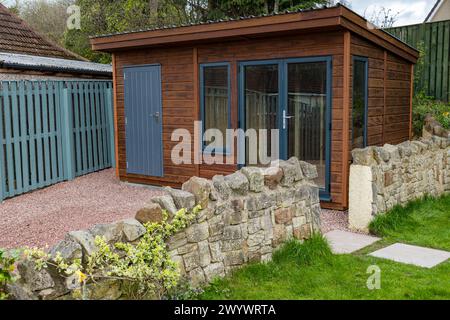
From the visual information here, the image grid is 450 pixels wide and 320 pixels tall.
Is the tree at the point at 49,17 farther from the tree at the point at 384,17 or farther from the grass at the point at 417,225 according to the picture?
the grass at the point at 417,225

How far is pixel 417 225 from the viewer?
19.9 feet

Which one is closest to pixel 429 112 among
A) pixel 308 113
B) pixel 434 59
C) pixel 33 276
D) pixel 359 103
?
pixel 434 59

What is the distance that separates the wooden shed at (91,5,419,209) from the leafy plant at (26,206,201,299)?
353 cm

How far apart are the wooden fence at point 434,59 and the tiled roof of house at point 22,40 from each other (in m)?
9.20

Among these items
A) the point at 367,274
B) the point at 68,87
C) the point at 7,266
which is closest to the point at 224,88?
the point at 68,87

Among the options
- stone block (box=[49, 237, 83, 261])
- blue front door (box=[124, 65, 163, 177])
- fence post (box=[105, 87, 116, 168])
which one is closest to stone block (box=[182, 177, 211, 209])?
stone block (box=[49, 237, 83, 261])

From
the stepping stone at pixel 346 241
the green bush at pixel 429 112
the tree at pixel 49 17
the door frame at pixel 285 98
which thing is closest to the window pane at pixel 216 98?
the door frame at pixel 285 98

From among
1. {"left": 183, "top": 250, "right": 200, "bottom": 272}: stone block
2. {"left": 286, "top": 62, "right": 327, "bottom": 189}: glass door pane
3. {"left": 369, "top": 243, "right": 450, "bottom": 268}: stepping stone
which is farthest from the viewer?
{"left": 286, "top": 62, "right": 327, "bottom": 189}: glass door pane

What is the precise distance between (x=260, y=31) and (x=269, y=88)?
869 mm

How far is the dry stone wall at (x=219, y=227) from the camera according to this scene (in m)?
2.84

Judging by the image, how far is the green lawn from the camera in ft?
12.4

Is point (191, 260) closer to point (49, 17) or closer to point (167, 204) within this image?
point (167, 204)

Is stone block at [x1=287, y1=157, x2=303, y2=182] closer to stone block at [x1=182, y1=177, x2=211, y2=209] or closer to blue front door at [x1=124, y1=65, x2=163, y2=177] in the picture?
stone block at [x1=182, y1=177, x2=211, y2=209]
